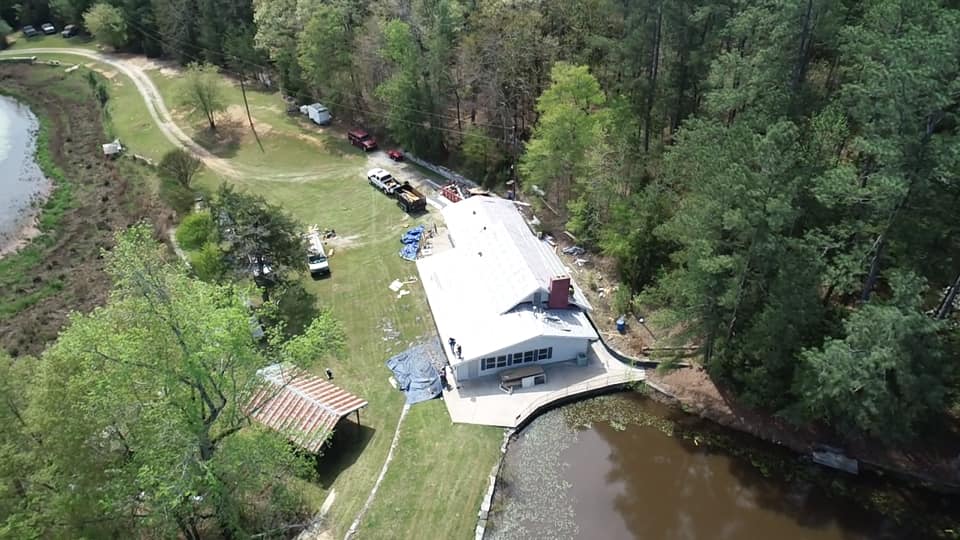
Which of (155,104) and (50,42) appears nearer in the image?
(155,104)

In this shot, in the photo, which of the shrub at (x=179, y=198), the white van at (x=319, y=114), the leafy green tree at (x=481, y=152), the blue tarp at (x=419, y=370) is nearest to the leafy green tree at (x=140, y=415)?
the blue tarp at (x=419, y=370)

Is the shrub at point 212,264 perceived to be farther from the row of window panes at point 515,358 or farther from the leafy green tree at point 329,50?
the leafy green tree at point 329,50

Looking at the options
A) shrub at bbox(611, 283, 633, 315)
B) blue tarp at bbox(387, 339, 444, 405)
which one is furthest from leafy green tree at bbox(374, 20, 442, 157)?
shrub at bbox(611, 283, 633, 315)

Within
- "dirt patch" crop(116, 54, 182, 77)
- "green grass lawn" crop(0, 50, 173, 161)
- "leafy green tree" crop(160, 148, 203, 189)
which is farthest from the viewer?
"dirt patch" crop(116, 54, 182, 77)

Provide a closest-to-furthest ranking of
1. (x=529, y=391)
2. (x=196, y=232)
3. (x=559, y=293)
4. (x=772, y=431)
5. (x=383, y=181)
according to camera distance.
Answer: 1. (x=772, y=431)
2. (x=529, y=391)
3. (x=559, y=293)
4. (x=196, y=232)
5. (x=383, y=181)

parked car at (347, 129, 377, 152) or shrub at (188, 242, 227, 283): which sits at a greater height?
shrub at (188, 242, 227, 283)

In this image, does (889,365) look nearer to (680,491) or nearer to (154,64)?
(680,491)

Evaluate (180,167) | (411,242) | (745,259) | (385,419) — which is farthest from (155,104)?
(745,259)

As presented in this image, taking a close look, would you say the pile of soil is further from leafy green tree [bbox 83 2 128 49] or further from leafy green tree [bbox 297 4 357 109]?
leafy green tree [bbox 297 4 357 109]
